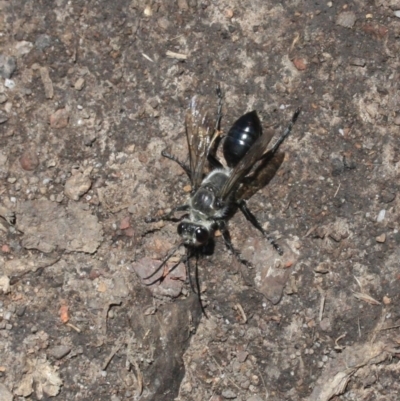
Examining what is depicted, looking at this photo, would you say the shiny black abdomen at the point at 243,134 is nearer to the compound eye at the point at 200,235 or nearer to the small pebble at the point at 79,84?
the compound eye at the point at 200,235

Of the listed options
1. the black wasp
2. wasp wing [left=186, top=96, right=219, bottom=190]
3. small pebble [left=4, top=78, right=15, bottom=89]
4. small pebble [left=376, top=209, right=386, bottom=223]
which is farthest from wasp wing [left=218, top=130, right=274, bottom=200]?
small pebble [left=4, top=78, right=15, bottom=89]

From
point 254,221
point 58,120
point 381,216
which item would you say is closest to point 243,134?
point 254,221

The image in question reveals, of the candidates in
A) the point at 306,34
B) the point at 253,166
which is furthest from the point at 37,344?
the point at 306,34

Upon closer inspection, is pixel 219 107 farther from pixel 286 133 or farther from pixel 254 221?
pixel 254 221

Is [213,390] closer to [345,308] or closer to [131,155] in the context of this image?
[345,308]

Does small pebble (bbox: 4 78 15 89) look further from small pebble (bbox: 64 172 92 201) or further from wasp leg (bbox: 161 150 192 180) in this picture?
wasp leg (bbox: 161 150 192 180)

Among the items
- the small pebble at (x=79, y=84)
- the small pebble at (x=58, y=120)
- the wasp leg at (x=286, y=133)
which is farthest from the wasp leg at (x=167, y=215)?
the small pebble at (x=79, y=84)

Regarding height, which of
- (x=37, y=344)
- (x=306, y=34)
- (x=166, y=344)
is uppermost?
(x=306, y=34)
